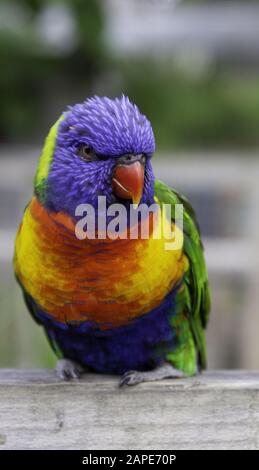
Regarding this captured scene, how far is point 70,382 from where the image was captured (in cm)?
169

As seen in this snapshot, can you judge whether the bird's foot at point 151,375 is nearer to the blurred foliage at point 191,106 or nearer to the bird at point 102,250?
the bird at point 102,250

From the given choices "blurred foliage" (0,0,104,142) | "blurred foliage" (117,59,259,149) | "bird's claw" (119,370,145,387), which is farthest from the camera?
"blurred foliage" (117,59,259,149)

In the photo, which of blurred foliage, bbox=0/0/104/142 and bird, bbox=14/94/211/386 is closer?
bird, bbox=14/94/211/386

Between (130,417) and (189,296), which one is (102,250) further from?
(130,417)

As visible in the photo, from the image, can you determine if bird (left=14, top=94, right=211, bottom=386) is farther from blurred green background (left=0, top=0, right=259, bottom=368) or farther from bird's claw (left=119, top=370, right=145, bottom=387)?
blurred green background (left=0, top=0, right=259, bottom=368)

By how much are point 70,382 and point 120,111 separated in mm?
741

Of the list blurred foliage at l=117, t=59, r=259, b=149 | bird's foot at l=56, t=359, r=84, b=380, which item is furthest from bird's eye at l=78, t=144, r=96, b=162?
blurred foliage at l=117, t=59, r=259, b=149

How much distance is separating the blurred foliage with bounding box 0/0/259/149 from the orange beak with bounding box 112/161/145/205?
15.9ft

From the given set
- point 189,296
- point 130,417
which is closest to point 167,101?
point 189,296

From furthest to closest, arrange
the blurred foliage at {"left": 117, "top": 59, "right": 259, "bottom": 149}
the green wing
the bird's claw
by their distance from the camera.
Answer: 1. the blurred foliage at {"left": 117, "top": 59, "right": 259, "bottom": 149}
2. the green wing
3. the bird's claw

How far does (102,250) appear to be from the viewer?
193 cm

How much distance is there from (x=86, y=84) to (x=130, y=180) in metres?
5.74

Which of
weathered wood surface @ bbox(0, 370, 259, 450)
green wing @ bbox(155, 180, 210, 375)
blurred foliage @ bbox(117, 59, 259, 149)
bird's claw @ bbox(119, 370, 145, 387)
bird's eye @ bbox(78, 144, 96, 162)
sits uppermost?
blurred foliage @ bbox(117, 59, 259, 149)

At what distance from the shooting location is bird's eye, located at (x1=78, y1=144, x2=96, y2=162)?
1.90 meters
